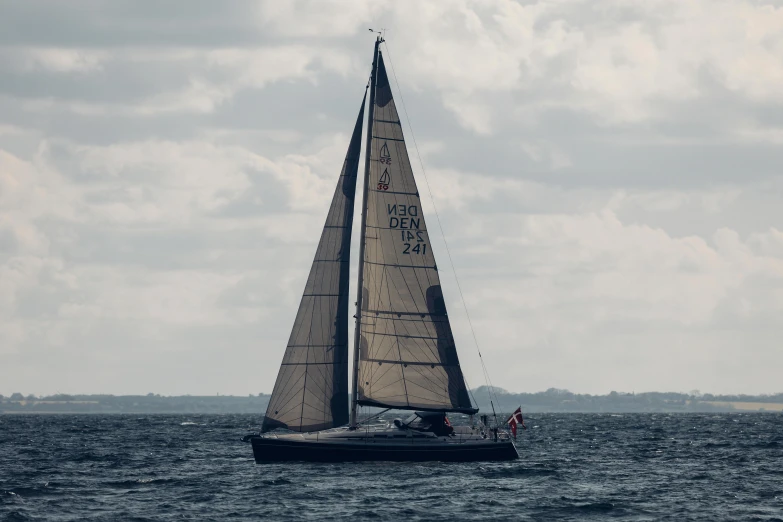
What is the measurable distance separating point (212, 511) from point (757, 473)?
27279 mm

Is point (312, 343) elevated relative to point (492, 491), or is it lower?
elevated

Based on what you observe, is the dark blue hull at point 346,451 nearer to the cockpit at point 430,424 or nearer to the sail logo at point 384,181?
the cockpit at point 430,424

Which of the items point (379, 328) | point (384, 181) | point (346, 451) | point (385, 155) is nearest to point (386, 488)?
point (346, 451)

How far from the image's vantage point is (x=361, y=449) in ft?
162

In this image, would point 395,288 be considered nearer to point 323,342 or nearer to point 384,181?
point 323,342

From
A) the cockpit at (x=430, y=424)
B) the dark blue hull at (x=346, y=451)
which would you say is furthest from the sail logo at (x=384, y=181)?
the dark blue hull at (x=346, y=451)

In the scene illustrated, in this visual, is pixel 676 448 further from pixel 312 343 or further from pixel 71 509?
pixel 71 509

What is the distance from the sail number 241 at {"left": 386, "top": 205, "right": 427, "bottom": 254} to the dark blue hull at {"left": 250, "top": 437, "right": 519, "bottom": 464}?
8328 mm

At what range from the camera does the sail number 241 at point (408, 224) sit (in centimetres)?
5134

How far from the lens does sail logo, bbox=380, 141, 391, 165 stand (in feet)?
168

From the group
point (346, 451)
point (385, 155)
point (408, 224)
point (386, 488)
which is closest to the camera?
point (386, 488)

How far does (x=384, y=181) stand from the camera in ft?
168

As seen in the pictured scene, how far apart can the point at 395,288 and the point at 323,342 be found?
3807 millimetres

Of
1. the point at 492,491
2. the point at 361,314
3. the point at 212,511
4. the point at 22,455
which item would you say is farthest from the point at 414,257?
the point at 22,455
